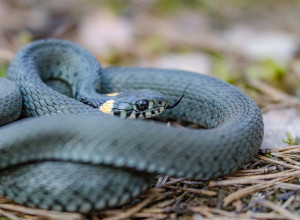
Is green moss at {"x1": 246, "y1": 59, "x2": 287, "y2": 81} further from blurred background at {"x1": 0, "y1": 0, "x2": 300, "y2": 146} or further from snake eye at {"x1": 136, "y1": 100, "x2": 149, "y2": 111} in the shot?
snake eye at {"x1": 136, "y1": 100, "x2": 149, "y2": 111}

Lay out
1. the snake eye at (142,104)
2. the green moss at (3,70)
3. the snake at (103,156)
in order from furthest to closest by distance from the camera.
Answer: the green moss at (3,70), the snake eye at (142,104), the snake at (103,156)

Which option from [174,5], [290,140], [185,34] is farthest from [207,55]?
[290,140]

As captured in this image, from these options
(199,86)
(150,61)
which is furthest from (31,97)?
(150,61)

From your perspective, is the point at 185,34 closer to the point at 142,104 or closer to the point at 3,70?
the point at 3,70

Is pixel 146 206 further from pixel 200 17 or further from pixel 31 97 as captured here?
pixel 200 17

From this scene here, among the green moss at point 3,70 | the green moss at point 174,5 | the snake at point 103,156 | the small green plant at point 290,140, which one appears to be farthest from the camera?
the green moss at point 174,5

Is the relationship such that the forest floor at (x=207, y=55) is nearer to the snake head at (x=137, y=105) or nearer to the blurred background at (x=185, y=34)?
the blurred background at (x=185, y=34)

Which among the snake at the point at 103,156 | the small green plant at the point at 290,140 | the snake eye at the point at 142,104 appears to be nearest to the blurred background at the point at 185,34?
the small green plant at the point at 290,140
